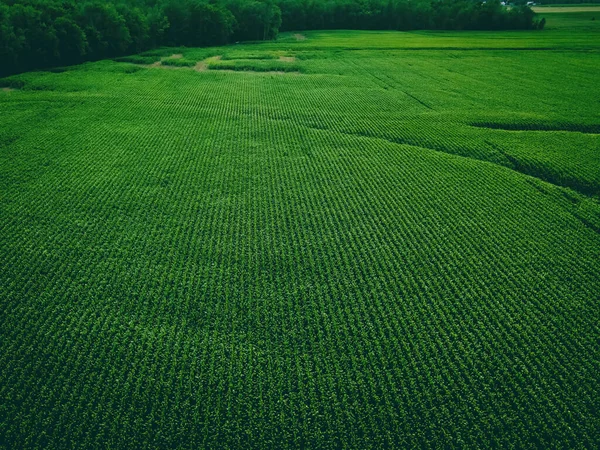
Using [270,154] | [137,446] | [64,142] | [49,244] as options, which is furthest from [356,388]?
[64,142]

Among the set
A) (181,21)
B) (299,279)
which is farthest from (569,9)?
(299,279)

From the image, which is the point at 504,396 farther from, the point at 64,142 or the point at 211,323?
the point at 64,142

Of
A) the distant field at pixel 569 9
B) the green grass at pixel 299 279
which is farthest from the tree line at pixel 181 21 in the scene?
the distant field at pixel 569 9

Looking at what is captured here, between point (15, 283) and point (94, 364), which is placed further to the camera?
point (15, 283)

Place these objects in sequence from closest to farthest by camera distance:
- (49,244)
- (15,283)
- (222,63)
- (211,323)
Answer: (211,323) → (15,283) → (49,244) → (222,63)

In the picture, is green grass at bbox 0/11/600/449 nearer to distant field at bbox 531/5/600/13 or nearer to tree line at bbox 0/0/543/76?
tree line at bbox 0/0/543/76


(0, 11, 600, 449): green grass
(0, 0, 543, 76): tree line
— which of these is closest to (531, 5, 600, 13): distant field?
(0, 0, 543, 76): tree line

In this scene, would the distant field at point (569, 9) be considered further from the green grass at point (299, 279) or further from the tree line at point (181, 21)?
the green grass at point (299, 279)
